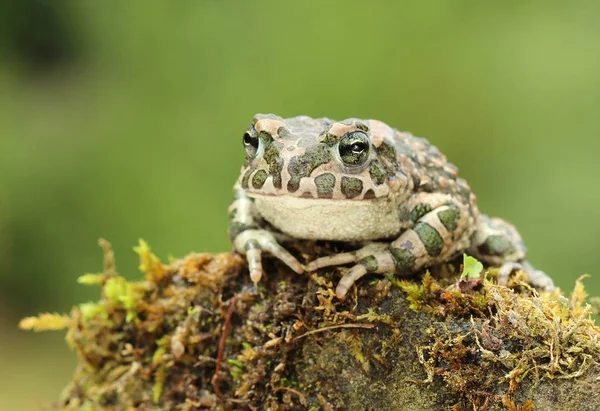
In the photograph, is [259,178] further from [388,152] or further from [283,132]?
[388,152]

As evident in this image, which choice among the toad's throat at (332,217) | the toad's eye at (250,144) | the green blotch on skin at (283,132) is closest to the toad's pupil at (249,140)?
the toad's eye at (250,144)

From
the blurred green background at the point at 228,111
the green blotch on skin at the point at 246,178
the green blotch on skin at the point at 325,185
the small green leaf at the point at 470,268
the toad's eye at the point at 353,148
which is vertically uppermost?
the blurred green background at the point at 228,111

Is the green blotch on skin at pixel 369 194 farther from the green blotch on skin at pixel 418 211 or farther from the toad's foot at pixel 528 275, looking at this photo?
the toad's foot at pixel 528 275

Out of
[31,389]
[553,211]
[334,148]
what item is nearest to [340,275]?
[334,148]

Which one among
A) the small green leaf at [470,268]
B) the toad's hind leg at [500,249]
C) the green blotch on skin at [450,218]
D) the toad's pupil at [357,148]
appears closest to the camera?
the small green leaf at [470,268]

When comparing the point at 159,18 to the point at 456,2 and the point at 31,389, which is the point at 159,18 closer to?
the point at 456,2

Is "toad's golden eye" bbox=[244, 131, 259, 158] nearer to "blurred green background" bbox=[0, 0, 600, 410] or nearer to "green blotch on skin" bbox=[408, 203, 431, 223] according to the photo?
"green blotch on skin" bbox=[408, 203, 431, 223]

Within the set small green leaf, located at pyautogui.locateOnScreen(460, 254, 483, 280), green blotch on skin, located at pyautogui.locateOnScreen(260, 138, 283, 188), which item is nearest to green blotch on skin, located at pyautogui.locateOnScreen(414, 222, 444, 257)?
small green leaf, located at pyautogui.locateOnScreen(460, 254, 483, 280)

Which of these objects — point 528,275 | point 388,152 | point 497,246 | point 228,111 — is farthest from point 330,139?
point 228,111
